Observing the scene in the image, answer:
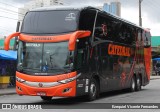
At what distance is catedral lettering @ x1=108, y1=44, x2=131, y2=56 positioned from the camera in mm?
→ 20266

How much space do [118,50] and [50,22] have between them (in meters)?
6.07

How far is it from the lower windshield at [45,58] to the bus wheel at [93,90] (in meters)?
2.20

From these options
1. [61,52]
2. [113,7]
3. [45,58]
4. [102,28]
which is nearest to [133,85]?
[102,28]

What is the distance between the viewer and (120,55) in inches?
867

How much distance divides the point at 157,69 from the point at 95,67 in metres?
50.0

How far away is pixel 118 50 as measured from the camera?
21594mm

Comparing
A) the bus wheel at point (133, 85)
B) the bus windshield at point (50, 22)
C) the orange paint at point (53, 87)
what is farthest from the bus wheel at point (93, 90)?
the bus wheel at point (133, 85)

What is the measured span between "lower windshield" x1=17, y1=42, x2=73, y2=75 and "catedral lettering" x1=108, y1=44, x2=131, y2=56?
14.6 ft

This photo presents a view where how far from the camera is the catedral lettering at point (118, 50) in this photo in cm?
2027

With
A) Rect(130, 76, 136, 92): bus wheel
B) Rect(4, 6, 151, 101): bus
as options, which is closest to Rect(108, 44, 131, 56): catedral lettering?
Rect(4, 6, 151, 101): bus

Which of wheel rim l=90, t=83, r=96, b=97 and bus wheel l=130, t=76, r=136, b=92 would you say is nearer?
wheel rim l=90, t=83, r=96, b=97

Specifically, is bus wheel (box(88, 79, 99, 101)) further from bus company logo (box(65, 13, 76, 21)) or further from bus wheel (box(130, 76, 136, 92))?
bus wheel (box(130, 76, 136, 92))

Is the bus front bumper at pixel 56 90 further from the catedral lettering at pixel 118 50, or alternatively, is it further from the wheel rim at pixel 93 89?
the catedral lettering at pixel 118 50

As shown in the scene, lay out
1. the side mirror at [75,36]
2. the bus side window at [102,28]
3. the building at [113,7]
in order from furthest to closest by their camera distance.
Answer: the building at [113,7], the bus side window at [102,28], the side mirror at [75,36]
